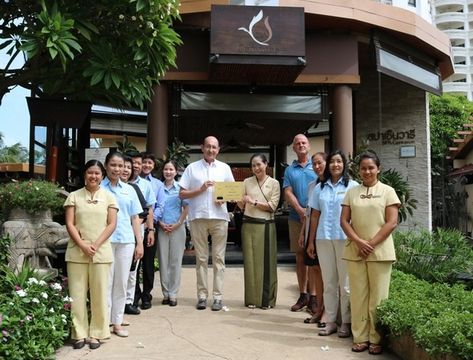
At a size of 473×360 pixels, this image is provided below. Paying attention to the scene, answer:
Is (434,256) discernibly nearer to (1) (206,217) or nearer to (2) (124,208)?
(1) (206,217)

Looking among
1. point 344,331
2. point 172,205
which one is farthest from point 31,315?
point 344,331

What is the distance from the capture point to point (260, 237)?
6074 millimetres

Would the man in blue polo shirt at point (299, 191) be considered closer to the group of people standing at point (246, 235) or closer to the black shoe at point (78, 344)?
the group of people standing at point (246, 235)

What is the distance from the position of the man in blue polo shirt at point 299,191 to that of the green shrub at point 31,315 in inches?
101

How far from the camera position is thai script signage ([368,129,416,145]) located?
12430mm

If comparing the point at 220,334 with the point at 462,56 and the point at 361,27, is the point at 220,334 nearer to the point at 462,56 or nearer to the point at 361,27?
the point at 361,27

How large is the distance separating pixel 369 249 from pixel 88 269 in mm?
2391

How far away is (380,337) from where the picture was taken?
454 cm

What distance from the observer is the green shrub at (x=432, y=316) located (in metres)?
3.61

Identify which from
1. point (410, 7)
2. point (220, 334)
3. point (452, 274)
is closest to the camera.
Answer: point (220, 334)

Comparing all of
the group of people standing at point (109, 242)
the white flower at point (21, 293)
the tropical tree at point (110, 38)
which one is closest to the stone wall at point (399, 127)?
the group of people standing at point (109, 242)

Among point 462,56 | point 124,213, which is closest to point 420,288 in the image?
point 124,213

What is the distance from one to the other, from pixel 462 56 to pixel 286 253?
60500mm

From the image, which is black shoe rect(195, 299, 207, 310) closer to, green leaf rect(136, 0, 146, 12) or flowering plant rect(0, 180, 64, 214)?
flowering plant rect(0, 180, 64, 214)
